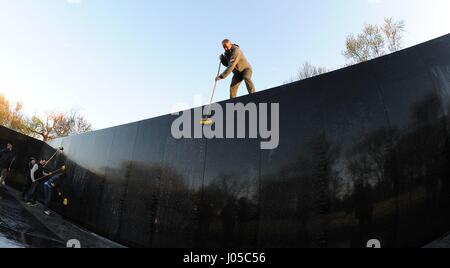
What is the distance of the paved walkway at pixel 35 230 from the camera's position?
603cm

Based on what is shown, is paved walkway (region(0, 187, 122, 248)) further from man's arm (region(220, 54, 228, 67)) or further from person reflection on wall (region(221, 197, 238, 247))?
man's arm (region(220, 54, 228, 67))

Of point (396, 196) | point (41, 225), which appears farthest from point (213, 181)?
point (41, 225)

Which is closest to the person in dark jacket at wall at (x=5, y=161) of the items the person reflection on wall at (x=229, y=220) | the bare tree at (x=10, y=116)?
the person reflection on wall at (x=229, y=220)

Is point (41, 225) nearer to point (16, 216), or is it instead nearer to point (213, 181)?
point (16, 216)

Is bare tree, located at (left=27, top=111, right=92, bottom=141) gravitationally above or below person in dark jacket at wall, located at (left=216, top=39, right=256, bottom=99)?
above

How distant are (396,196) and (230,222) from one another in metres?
2.72

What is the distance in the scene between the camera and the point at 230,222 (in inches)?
212

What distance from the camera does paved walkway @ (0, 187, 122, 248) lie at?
6.03 metres

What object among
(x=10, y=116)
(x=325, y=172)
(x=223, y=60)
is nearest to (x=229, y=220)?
(x=325, y=172)

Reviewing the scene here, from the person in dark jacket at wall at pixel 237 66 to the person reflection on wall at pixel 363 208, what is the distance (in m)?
4.01

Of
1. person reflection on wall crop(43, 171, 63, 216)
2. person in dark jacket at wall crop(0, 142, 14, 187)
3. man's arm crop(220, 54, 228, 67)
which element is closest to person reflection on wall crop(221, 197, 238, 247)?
man's arm crop(220, 54, 228, 67)

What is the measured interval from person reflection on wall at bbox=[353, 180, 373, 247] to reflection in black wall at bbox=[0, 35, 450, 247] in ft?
0.05

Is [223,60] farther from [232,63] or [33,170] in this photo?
[33,170]

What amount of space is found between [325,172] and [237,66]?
400 cm
